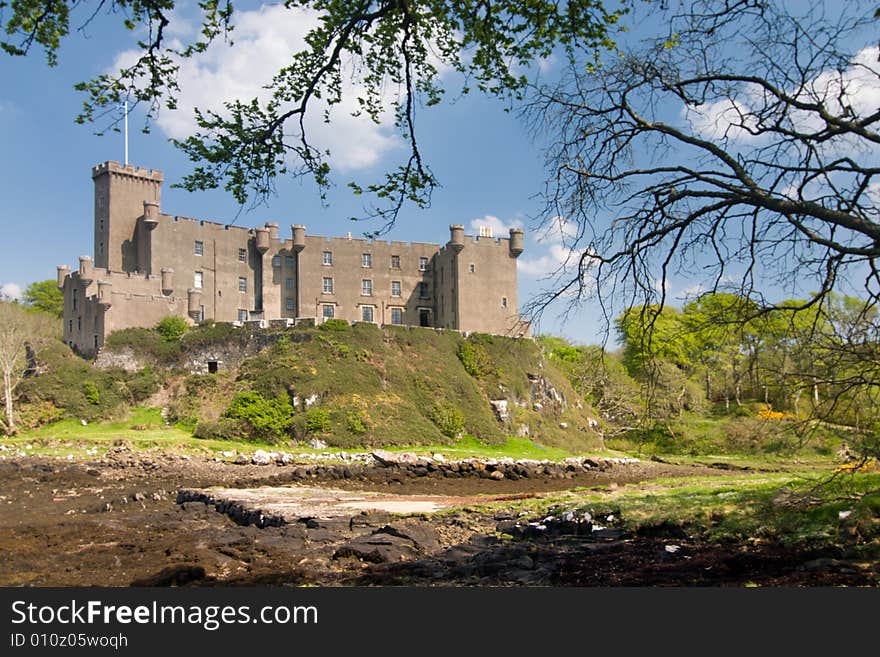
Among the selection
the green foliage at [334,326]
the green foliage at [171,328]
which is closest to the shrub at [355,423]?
the green foliage at [334,326]

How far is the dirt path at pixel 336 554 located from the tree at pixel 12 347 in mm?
20555

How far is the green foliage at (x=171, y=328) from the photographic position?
50.3 metres

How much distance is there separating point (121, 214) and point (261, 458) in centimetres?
2815

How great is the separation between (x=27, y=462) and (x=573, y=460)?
30.6m

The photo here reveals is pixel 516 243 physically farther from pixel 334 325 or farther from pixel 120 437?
pixel 120 437

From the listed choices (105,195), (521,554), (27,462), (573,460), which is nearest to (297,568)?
(521,554)

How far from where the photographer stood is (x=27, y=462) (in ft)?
105

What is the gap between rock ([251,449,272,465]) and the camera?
3722 cm

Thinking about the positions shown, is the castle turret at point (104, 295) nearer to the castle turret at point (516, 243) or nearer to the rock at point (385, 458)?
the rock at point (385, 458)

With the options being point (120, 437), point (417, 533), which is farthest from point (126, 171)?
point (417, 533)

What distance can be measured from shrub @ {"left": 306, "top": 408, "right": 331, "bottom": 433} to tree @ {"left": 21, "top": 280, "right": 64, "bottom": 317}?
44535 mm

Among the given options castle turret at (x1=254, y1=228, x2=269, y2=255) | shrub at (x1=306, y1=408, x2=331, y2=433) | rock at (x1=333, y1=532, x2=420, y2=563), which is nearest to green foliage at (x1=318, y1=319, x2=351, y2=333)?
shrub at (x1=306, y1=408, x2=331, y2=433)

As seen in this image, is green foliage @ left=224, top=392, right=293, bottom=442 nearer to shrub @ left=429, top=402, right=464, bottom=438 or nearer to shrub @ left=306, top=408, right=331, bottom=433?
shrub @ left=306, top=408, right=331, bottom=433

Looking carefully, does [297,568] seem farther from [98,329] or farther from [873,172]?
[98,329]
